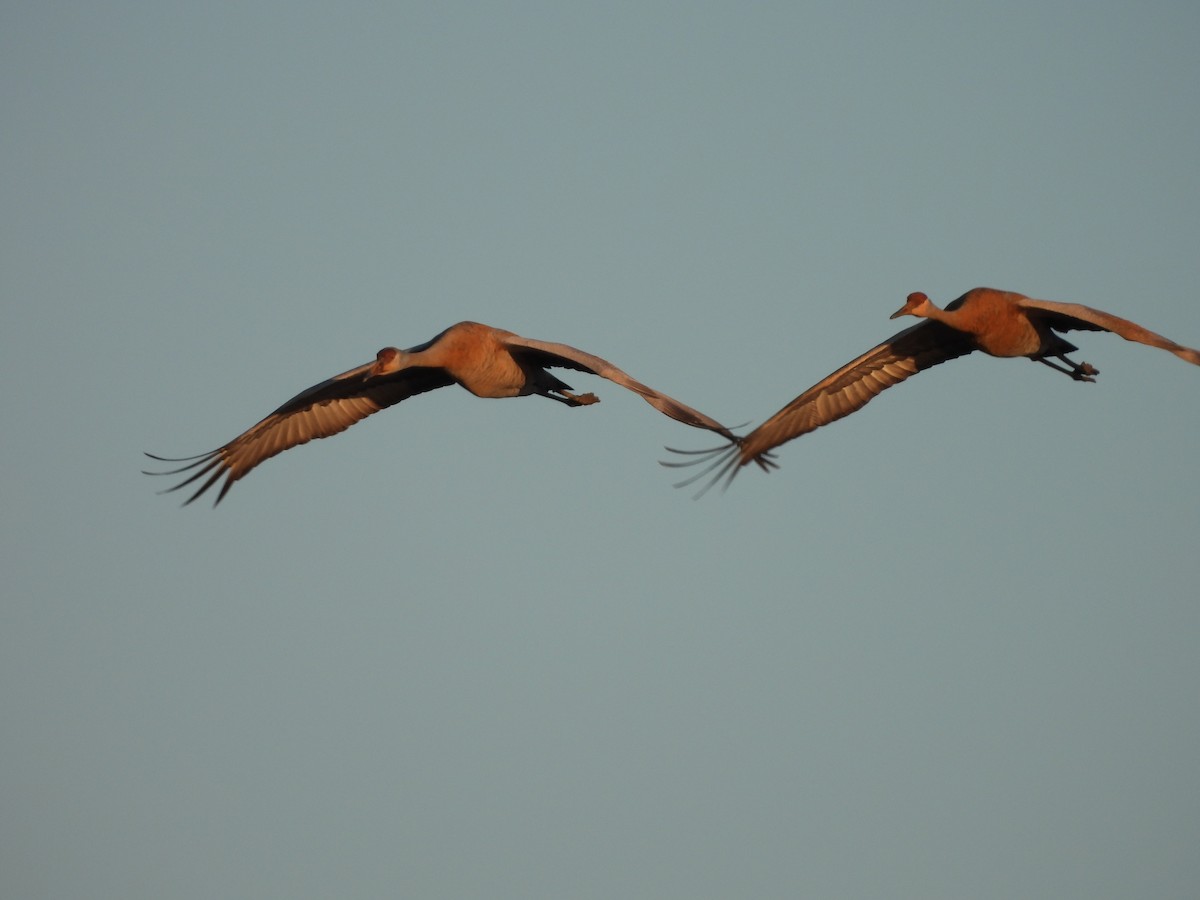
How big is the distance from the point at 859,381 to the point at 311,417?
5.26 meters

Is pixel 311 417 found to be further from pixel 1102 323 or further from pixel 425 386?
pixel 1102 323

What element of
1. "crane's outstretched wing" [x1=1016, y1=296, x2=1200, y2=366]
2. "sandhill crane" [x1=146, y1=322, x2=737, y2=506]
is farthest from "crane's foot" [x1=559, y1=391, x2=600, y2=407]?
"crane's outstretched wing" [x1=1016, y1=296, x2=1200, y2=366]

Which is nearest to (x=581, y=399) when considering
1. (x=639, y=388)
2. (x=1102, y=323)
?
(x=639, y=388)

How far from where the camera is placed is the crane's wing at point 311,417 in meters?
18.2

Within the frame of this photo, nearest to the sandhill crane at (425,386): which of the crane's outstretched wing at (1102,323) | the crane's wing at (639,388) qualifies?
the crane's wing at (639,388)

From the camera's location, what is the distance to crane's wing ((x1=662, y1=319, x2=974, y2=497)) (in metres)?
17.8

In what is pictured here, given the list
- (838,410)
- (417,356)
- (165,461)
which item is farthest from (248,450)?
(838,410)

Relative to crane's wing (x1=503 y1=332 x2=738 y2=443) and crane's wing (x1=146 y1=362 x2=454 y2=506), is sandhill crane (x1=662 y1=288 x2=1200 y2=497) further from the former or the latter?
crane's wing (x1=146 y1=362 x2=454 y2=506)

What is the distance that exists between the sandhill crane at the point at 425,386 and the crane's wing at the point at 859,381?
4.22ft

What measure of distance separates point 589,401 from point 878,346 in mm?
2702

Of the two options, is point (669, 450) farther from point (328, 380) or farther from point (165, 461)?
point (165, 461)

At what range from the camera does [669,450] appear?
Answer: 1677cm

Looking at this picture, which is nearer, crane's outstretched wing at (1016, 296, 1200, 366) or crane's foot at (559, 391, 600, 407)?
crane's outstretched wing at (1016, 296, 1200, 366)

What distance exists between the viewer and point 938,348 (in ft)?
59.3
